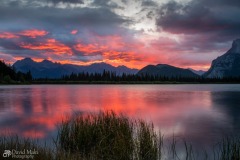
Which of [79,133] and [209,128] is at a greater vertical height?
[79,133]

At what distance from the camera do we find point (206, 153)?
693 inches

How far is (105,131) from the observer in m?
17.1

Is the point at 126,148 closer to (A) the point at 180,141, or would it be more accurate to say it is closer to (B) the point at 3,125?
(A) the point at 180,141

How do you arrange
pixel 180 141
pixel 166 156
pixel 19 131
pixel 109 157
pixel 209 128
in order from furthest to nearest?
pixel 209 128 < pixel 19 131 < pixel 180 141 < pixel 166 156 < pixel 109 157

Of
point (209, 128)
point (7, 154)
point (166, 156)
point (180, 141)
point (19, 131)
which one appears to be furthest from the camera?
point (209, 128)

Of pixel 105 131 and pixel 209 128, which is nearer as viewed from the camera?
pixel 105 131

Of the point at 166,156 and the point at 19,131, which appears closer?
the point at 166,156

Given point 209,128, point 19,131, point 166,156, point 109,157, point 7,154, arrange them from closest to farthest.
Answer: point 7,154, point 109,157, point 166,156, point 19,131, point 209,128

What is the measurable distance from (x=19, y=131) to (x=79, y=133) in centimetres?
1062

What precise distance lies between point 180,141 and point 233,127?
1000cm

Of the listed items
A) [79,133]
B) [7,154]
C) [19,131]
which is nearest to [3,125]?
[19,131]

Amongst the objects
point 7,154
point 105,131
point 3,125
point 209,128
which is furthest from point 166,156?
point 3,125

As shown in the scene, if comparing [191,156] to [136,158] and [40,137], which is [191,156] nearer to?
[136,158]

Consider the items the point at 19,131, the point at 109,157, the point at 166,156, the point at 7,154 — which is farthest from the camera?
the point at 19,131
